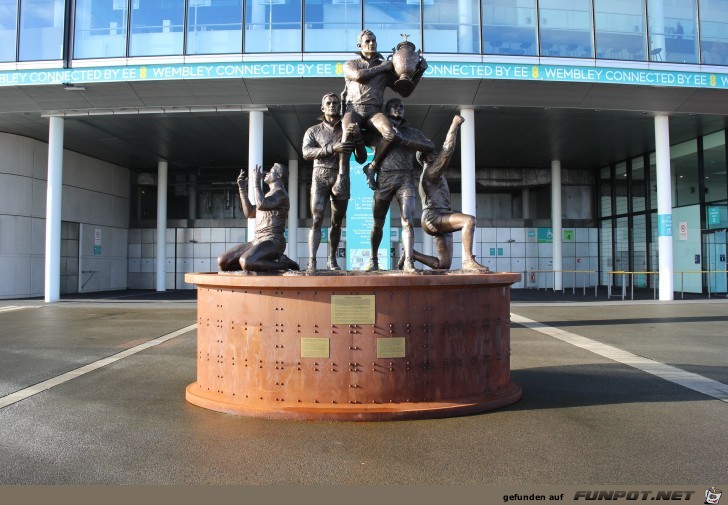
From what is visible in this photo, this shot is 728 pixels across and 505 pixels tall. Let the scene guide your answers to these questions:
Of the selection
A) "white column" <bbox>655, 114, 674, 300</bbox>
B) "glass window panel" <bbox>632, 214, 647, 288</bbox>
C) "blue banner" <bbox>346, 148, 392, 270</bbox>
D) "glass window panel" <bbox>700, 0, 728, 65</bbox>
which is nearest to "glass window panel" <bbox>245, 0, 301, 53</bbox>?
"blue banner" <bbox>346, 148, 392, 270</bbox>

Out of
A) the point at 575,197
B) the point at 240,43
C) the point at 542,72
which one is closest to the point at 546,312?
the point at 542,72

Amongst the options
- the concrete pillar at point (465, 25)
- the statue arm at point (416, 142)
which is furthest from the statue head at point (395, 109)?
the concrete pillar at point (465, 25)

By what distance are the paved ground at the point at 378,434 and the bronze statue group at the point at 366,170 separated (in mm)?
1799

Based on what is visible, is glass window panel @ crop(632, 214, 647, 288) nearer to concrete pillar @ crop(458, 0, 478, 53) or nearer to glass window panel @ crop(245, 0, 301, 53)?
concrete pillar @ crop(458, 0, 478, 53)

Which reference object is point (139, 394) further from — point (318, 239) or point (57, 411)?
point (318, 239)

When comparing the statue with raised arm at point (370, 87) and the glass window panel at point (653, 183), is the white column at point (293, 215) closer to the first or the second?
the glass window panel at point (653, 183)

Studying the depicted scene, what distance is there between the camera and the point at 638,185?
27172mm

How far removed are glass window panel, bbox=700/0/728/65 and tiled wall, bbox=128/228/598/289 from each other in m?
12.6

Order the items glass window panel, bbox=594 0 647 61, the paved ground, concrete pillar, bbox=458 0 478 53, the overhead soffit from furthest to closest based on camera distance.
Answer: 1. glass window panel, bbox=594 0 647 61
2. concrete pillar, bbox=458 0 478 53
3. the overhead soffit
4. the paved ground

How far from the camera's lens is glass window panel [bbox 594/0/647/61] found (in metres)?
17.4

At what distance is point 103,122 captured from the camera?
20.0 m

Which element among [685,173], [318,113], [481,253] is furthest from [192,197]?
[685,173]

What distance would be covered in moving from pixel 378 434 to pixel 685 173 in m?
24.2

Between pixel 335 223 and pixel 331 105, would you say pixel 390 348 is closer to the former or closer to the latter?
pixel 335 223
